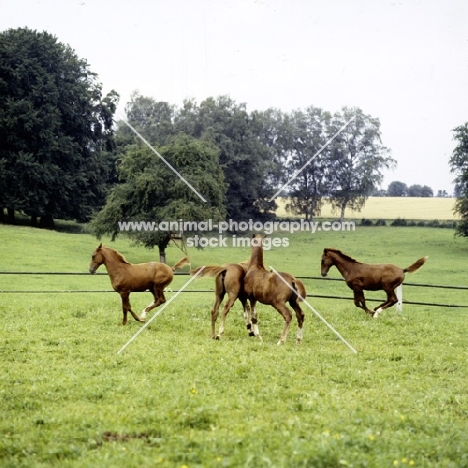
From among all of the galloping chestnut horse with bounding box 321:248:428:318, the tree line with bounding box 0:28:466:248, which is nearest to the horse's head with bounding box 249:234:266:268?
the galloping chestnut horse with bounding box 321:248:428:318

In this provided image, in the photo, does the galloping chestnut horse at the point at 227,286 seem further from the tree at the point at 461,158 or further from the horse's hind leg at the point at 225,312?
the tree at the point at 461,158

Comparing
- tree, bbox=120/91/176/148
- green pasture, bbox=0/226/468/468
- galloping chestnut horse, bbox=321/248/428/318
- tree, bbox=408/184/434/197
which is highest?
tree, bbox=120/91/176/148

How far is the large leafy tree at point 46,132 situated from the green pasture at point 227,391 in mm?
35438

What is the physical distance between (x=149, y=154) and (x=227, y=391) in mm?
35088

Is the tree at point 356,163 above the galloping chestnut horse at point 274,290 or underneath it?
above

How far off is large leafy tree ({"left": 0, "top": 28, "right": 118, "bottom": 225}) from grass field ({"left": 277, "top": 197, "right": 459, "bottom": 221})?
2703cm

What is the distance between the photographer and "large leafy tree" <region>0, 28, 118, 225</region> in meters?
52.2

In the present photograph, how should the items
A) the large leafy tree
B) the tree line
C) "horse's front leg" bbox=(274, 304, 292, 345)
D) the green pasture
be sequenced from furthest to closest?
the large leafy tree < the tree line < "horse's front leg" bbox=(274, 304, 292, 345) < the green pasture

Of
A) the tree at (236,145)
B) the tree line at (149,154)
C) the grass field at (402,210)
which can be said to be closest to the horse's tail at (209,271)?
the tree line at (149,154)

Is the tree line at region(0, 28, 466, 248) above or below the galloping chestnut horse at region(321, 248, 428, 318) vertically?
above

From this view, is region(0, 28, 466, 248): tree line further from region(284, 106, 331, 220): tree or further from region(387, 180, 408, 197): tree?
region(387, 180, 408, 197): tree

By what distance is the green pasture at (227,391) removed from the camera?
22.6 ft

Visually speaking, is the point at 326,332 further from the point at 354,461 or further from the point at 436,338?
the point at 354,461

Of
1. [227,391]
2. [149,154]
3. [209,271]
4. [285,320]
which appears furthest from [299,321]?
[149,154]
